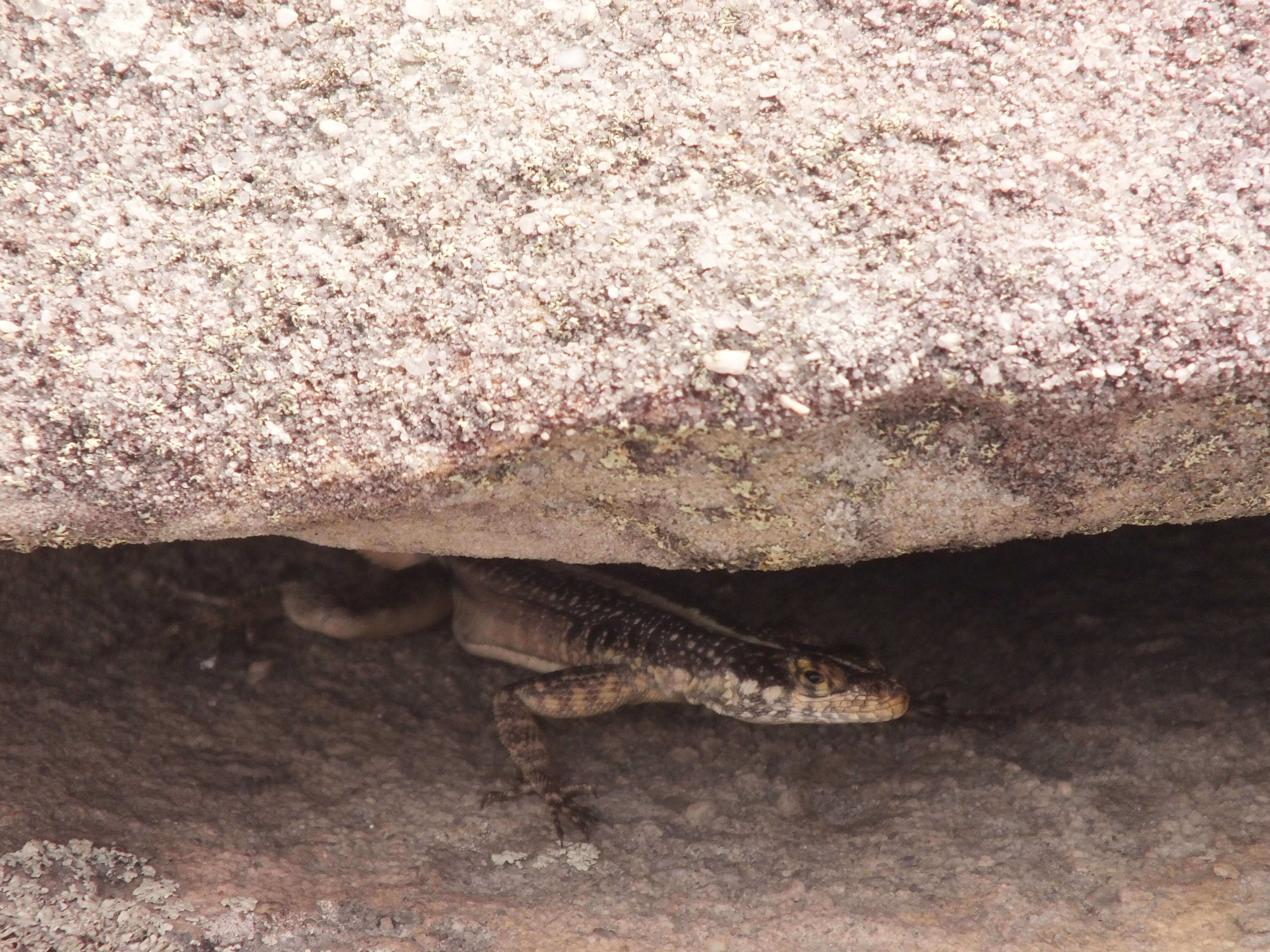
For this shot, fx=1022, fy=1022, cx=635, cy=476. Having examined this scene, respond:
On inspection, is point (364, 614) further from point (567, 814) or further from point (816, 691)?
point (816, 691)

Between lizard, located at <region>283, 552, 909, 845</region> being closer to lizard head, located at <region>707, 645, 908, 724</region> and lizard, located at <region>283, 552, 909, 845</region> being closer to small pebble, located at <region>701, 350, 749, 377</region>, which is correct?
lizard head, located at <region>707, 645, 908, 724</region>

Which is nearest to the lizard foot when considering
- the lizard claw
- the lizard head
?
the lizard claw

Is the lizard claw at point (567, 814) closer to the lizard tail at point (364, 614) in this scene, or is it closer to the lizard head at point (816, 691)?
the lizard head at point (816, 691)

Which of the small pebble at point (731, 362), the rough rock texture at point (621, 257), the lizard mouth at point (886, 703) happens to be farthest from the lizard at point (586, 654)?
the small pebble at point (731, 362)

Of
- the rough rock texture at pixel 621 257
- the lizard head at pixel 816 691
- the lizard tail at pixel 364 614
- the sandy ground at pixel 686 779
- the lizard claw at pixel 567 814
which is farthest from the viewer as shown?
the lizard tail at pixel 364 614

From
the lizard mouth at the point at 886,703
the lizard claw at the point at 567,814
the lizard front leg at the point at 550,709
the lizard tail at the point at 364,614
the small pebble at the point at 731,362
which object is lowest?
the lizard claw at the point at 567,814
